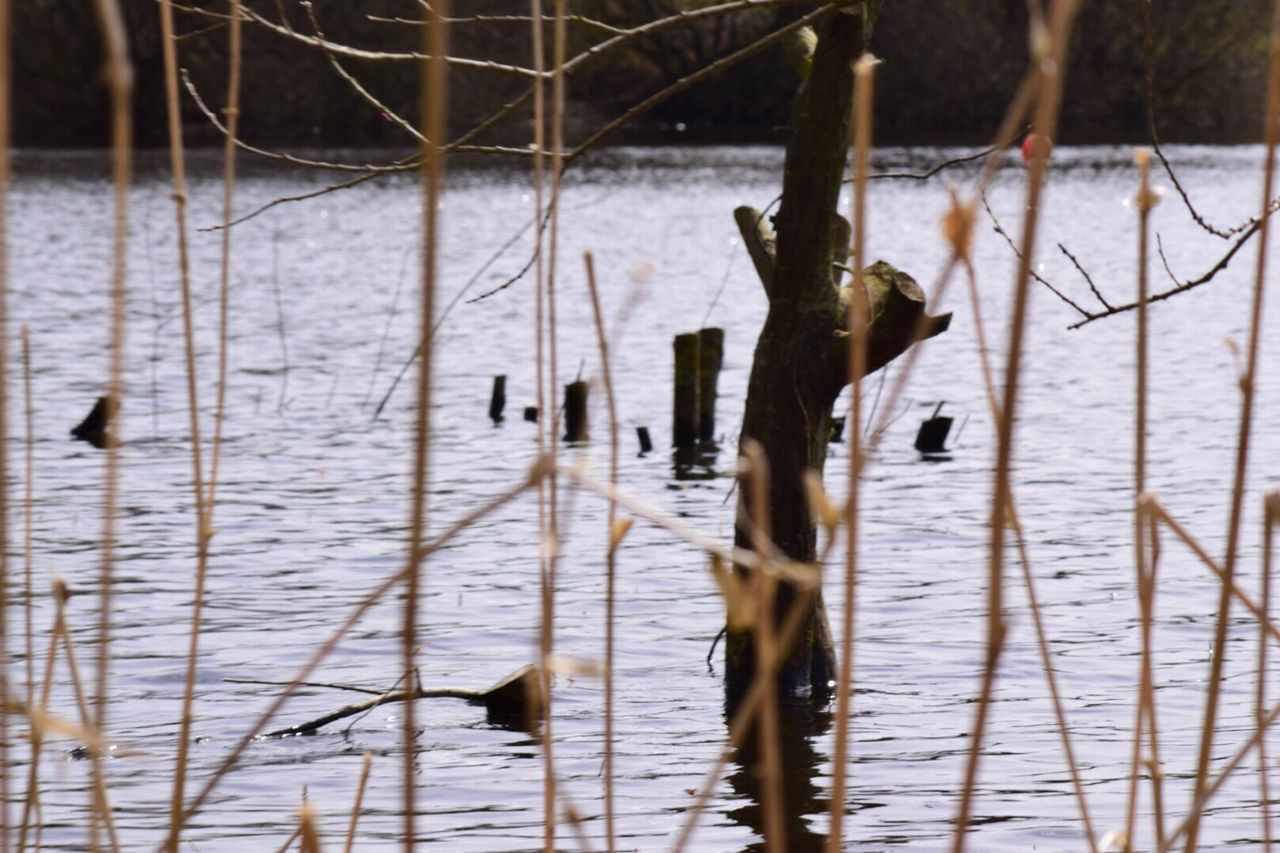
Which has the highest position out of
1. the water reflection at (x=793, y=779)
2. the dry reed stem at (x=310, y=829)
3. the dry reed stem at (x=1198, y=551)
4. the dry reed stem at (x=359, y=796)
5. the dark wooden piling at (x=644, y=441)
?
the dry reed stem at (x=1198, y=551)

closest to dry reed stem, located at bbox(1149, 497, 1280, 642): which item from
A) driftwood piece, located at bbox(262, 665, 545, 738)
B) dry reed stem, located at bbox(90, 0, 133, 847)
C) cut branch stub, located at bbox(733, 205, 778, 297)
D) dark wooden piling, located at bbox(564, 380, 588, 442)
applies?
dry reed stem, located at bbox(90, 0, 133, 847)

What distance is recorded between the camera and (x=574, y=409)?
14148 mm

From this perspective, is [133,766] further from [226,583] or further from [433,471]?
[433,471]

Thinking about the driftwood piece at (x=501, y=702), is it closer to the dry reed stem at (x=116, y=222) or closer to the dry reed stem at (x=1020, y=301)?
the dry reed stem at (x=116, y=222)

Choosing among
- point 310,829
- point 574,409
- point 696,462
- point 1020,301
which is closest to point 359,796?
point 310,829

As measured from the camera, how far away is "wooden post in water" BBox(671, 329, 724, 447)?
13.6 meters

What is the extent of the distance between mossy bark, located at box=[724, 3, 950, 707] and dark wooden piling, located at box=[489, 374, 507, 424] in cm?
900

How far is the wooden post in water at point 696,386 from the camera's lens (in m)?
13.6

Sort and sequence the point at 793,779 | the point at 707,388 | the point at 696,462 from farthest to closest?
the point at 707,388
the point at 696,462
the point at 793,779

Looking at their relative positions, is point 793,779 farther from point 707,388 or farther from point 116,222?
point 707,388

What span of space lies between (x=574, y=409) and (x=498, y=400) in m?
1.57

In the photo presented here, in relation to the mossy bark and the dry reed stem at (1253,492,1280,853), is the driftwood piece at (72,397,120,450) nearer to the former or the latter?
the mossy bark

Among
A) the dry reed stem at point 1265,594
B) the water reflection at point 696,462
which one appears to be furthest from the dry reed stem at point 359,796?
the water reflection at point 696,462

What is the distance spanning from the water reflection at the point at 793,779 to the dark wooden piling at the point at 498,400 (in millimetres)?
8716
